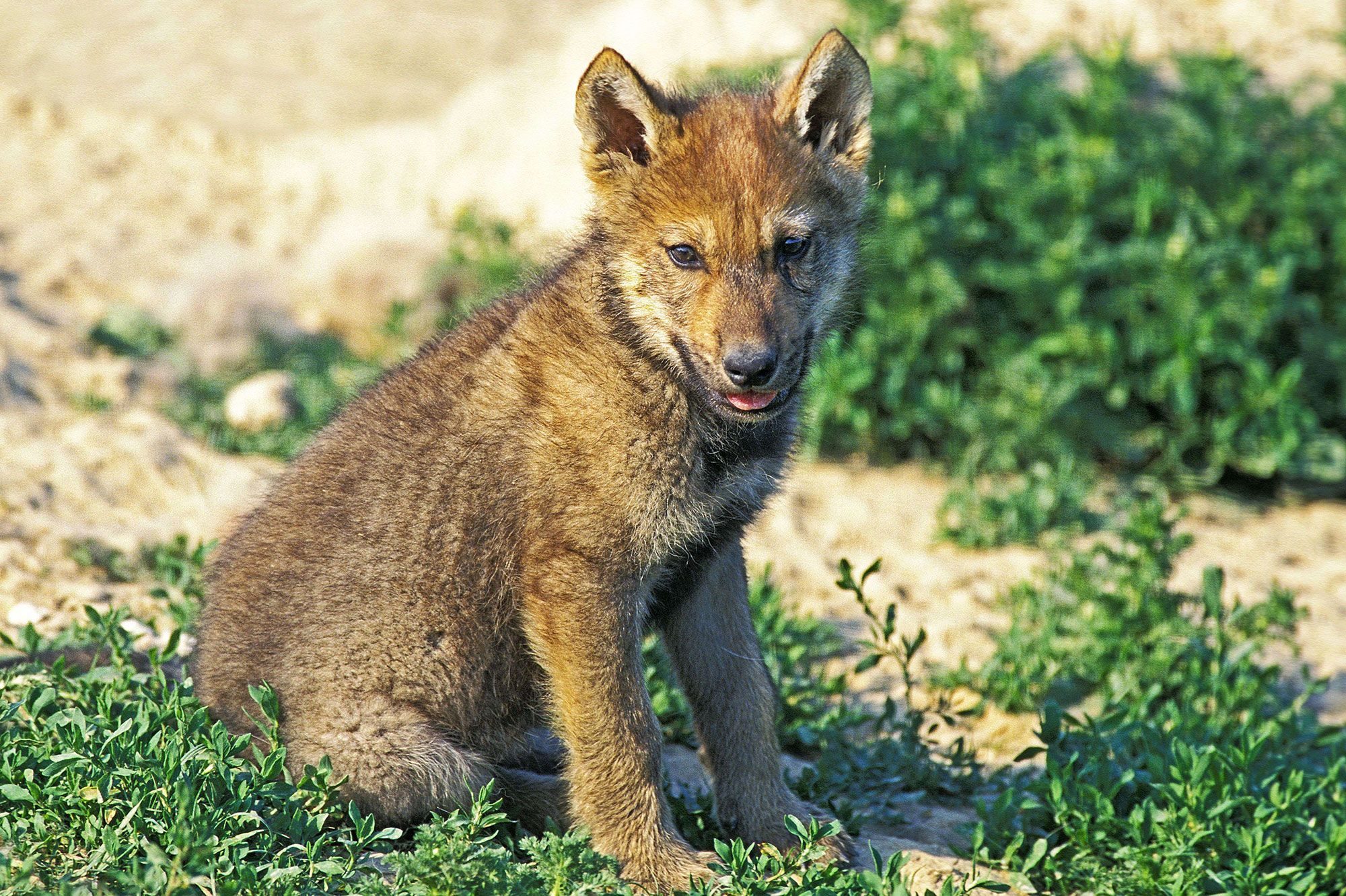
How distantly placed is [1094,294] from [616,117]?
3.82 meters

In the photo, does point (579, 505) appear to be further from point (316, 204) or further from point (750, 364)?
point (316, 204)

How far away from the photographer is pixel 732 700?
4027 millimetres

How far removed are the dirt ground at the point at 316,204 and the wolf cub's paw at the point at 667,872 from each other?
34.2 inches

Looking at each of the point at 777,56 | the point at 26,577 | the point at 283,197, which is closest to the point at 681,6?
the point at 777,56

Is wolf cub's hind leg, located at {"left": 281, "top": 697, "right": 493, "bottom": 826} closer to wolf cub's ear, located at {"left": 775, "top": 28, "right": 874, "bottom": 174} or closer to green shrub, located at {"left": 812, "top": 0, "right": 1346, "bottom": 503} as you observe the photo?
wolf cub's ear, located at {"left": 775, "top": 28, "right": 874, "bottom": 174}

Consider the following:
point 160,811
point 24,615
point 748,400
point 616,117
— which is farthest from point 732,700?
point 24,615

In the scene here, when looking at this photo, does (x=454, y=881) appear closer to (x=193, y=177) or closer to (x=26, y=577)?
(x=26, y=577)

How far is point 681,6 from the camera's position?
29.3ft

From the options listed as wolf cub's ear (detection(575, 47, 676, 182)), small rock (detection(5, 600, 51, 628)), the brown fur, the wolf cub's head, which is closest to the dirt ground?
small rock (detection(5, 600, 51, 628))

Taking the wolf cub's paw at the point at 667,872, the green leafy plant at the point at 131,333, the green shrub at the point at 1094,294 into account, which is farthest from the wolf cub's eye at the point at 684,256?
the green leafy plant at the point at 131,333

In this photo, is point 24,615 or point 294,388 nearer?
point 24,615

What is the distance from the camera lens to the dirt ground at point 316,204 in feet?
19.3

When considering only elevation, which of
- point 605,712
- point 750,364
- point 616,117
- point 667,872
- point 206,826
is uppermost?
point 616,117

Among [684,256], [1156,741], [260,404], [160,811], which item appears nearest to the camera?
[160,811]
